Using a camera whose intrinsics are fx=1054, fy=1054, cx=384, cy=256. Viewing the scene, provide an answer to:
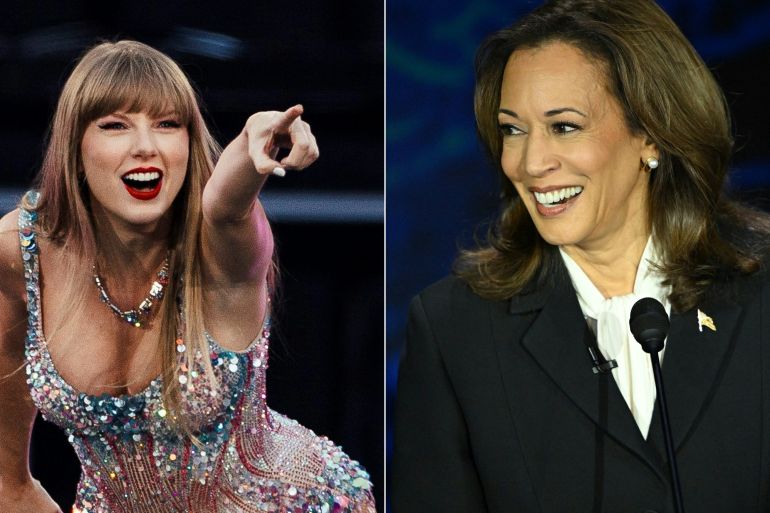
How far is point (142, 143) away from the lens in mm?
2324

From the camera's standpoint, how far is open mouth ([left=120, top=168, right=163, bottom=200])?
233cm

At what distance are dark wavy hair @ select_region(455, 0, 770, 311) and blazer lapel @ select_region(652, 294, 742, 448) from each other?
4cm

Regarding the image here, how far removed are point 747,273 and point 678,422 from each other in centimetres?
35

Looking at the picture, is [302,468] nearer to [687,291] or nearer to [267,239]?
[267,239]

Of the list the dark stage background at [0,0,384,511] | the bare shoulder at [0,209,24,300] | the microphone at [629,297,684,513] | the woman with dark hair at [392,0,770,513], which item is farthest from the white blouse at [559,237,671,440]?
the bare shoulder at [0,209,24,300]

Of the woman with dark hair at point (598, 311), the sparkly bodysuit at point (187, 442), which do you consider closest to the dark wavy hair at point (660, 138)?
the woman with dark hair at point (598, 311)

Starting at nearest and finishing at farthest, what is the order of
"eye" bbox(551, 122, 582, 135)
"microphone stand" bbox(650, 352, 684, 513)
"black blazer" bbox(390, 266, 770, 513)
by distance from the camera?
"microphone stand" bbox(650, 352, 684, 513) < "black blazer" bbox(390, 266, 770, 513) < "eye" bbox(551, 122, 582, 135)

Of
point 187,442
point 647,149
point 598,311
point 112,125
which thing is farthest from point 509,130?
point 187,442

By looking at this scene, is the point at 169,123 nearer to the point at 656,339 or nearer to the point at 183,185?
Result: the point at 183,185

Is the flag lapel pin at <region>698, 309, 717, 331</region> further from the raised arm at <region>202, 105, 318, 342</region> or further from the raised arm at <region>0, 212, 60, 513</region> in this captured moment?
the raised arm at <region>0, 212, 60, 513</region>

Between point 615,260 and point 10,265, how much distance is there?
4.29 ft

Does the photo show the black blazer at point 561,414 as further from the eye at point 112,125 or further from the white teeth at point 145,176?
the eye at point 112,125

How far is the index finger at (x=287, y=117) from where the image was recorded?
2359mm

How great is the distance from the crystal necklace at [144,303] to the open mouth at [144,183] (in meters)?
0.15
